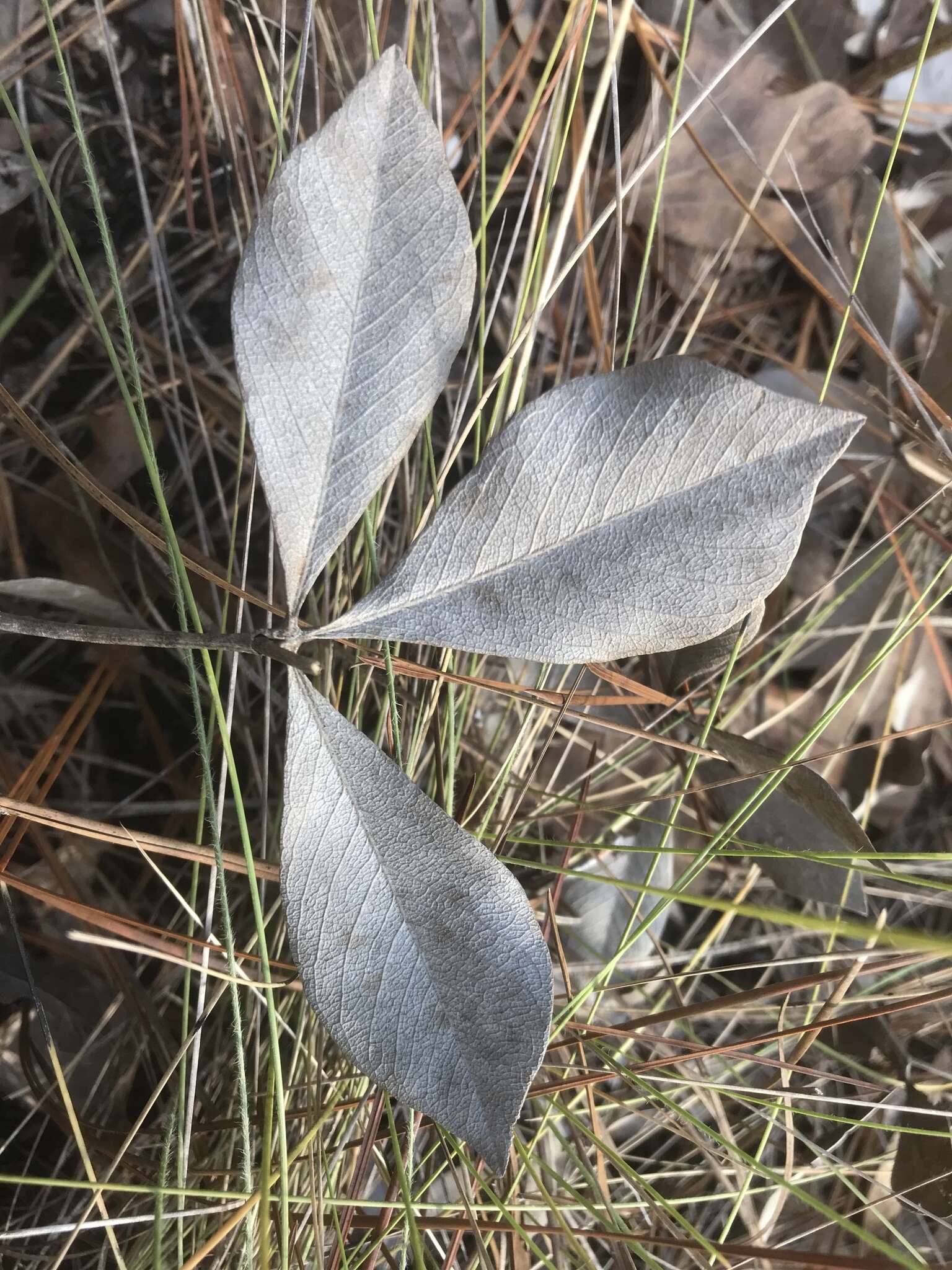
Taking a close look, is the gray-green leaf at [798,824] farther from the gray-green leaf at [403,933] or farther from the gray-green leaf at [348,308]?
the gray-green leaf at [348,308]

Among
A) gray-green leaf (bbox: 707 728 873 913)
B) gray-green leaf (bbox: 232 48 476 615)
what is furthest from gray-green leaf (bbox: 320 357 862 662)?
gray-green leaf (bbox: 707 728 873 913)

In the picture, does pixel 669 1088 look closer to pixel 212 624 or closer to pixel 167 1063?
pixel 167 1063

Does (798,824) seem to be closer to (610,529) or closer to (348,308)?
(610,529)

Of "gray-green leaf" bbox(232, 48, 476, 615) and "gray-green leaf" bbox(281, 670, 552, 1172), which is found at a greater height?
"gray-green leaf" bbox(232, 48, 476, 615)

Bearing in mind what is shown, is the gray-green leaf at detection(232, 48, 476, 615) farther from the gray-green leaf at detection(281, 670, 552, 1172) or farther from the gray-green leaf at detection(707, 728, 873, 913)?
the gray-green leaf at detection(707, 728, 873, 913)

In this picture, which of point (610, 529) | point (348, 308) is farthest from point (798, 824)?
point (348, 308)

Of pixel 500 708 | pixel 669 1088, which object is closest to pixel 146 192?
pixel 500 708

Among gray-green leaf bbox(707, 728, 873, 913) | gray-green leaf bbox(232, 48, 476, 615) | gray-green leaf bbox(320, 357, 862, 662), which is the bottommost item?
gray-green leaf bbox(707, 728, 873, 913)
